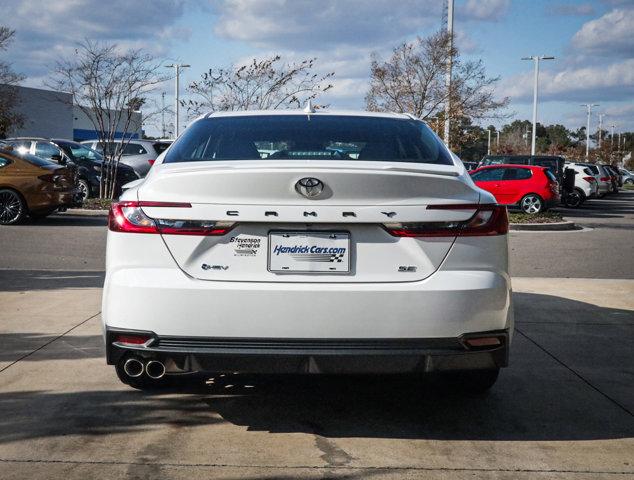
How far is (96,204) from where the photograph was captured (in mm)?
21609

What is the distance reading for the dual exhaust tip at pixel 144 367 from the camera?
4.32m

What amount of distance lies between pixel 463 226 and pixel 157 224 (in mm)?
1450

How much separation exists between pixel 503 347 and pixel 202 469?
1.56m

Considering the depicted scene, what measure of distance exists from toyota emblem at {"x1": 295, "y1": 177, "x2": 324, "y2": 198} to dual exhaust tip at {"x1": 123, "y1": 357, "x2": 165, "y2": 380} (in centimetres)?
108

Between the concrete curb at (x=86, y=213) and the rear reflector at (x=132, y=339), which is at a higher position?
the concrete curb at (x=86, y=213)

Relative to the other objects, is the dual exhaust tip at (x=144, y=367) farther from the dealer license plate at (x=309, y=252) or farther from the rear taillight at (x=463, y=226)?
the rear taillight at (x=463, y=226)

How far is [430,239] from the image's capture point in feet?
13.7

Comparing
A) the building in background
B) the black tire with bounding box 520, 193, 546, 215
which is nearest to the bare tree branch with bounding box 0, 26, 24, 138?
the building in background

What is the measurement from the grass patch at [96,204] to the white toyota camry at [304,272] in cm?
1737

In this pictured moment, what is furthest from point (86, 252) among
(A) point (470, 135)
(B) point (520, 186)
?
(A) point (470, 135)

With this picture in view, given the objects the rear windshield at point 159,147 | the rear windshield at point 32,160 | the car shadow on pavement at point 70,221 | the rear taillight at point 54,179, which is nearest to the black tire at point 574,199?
the rear windshield at point 159,147

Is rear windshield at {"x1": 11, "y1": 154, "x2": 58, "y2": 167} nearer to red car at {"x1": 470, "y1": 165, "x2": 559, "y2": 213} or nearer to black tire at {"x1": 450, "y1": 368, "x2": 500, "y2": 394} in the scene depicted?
red car at {"x1": 470, "y1": 165, "x2": 559, "y2": 213}

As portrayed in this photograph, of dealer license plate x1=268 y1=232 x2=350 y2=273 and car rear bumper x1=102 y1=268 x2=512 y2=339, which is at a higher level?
dealer license plate x1=268 y1=232 x2=350 y2=273

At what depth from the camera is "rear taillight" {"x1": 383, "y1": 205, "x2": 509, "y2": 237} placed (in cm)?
415
